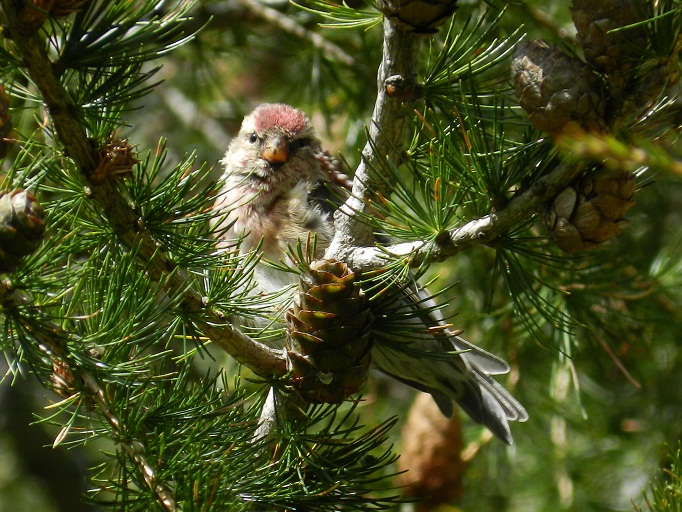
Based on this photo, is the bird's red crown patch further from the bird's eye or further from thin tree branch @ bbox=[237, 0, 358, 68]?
thin tree branch @ bbox=[237, 0, 358, 68]

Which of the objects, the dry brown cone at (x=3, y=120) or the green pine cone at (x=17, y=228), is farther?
the dry brown cone at (x=3, y=120)

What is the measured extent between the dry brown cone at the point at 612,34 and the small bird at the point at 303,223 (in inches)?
43.9

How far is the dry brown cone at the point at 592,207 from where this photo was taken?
165cm

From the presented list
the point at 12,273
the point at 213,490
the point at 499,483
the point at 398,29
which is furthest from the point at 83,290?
the point at 499,483

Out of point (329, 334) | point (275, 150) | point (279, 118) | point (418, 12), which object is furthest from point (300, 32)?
point (329, 334)

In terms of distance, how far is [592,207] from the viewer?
5.43ft

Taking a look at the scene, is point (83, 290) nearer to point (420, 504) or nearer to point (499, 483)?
point (420, 504)

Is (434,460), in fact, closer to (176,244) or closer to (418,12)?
(176,244)

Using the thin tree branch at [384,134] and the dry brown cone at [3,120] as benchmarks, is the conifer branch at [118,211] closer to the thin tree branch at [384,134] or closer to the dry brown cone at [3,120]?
the dry brown cone at [3,120]

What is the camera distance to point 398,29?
72.0 inches

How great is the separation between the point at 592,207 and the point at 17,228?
1.14 metres

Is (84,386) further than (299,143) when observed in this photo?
No

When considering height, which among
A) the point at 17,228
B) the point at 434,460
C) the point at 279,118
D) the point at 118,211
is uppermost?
the point at 279,118

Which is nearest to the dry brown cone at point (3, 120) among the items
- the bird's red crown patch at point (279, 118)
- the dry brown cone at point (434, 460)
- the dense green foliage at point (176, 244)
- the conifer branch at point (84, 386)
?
the dense green foliage at point (176, 244)
